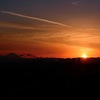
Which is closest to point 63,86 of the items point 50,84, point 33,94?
point 50,84

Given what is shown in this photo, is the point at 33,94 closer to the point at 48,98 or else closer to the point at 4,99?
the point at 48,98

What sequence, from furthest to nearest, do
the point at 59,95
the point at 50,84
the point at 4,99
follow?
the point at 50,84 < the point at 59,95 < the point at 4,99

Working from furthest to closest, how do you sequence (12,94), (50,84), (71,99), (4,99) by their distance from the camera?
(50,84)
(71,99)
(12,94)
(4,99)

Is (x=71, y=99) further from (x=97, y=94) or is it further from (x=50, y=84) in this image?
(x=50, y=84)

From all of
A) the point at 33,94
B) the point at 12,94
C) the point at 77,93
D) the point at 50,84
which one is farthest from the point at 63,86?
the point at 12,94

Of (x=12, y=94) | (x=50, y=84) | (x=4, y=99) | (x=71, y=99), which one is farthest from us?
(x=50, y=84)

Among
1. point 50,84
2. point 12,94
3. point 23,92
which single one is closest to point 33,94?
point 23,92

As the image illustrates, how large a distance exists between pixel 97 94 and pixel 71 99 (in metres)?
2.76

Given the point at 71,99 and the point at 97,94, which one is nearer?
the point at 71,99

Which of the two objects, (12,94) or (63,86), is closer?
(12,94)

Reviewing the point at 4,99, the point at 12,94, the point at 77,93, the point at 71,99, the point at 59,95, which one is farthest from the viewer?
the point at 77,93

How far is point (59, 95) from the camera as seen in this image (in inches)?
704

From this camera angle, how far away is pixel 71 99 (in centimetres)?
1680

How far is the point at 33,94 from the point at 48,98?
52.0 inches
